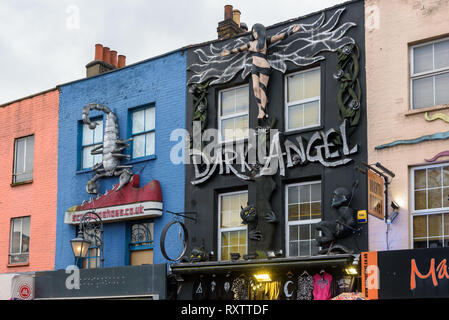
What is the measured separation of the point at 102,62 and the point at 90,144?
3.27 m

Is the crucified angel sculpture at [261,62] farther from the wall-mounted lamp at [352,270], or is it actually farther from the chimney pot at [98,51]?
the chimney pot at [98,51]

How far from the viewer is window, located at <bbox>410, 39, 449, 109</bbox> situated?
560 inches

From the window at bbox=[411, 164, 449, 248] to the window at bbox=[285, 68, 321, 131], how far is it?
9.14 feet

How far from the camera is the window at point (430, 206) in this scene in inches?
539

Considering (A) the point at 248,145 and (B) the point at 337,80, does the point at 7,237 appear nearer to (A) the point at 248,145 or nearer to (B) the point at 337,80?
(A) the point at 248,145

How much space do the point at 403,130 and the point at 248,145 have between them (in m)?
3.83

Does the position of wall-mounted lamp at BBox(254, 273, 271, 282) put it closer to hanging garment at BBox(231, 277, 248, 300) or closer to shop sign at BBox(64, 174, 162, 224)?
hanging garment at BBox(231, 277, 248, 300)

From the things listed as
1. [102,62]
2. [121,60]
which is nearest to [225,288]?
[102,62]

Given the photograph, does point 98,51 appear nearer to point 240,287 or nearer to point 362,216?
point 240,287

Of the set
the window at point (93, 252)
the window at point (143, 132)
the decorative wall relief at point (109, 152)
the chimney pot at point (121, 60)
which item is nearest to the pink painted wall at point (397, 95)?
the window at point (143, 132)

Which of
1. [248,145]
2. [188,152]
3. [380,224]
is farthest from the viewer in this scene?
[188,152]

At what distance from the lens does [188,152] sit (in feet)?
58.6

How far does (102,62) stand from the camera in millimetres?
22312
